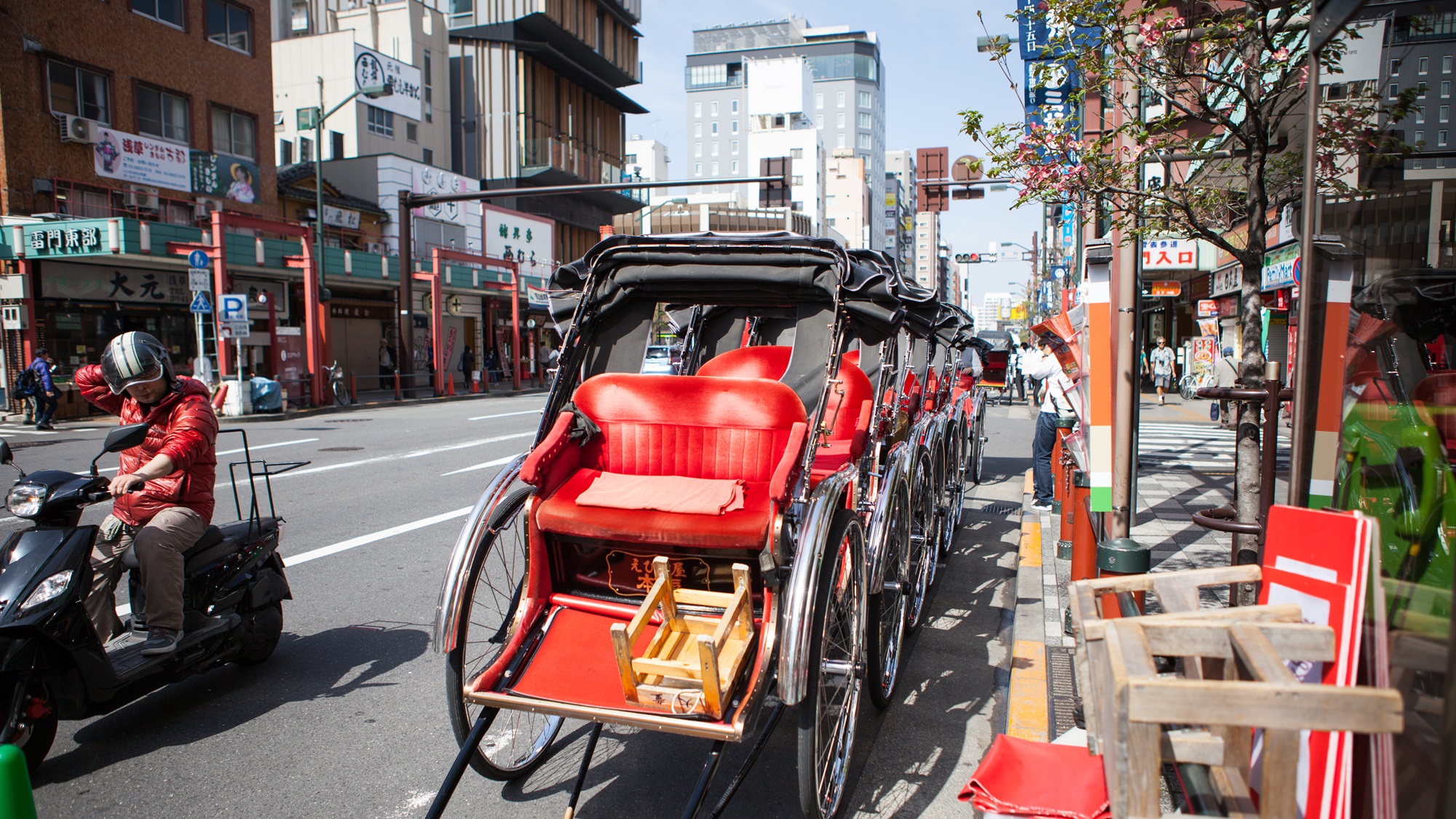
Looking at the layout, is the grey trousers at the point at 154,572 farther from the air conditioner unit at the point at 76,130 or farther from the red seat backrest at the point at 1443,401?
the air conditioner unit at the point at 76,130

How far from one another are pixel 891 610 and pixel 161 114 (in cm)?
2623

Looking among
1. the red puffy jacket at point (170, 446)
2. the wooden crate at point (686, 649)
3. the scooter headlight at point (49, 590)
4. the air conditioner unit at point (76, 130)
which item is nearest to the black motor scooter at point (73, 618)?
the scooter headlight at point (49, 590)

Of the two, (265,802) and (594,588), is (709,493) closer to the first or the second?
(594,588)

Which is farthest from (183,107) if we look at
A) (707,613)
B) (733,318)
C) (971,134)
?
(707,613)

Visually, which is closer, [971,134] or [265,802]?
[265,802]

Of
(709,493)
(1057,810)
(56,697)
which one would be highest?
(709,493)

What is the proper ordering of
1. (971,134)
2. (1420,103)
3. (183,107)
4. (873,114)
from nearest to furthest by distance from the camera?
1. (1420,103)
2. (971,134)
3. (183,107)
4. (873,114)

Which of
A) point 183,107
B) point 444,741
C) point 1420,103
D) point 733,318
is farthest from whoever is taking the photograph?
point 183,107

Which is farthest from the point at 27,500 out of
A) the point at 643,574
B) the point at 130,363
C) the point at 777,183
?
the point at 777,183

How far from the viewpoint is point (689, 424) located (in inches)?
151

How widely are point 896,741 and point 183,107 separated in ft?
89.9

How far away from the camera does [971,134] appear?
19.1ft

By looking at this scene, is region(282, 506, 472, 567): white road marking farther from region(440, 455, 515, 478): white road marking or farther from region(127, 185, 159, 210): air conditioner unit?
region(127, 185, 159, 210): air conditioner unit

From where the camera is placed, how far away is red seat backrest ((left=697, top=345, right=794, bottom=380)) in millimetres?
5996
